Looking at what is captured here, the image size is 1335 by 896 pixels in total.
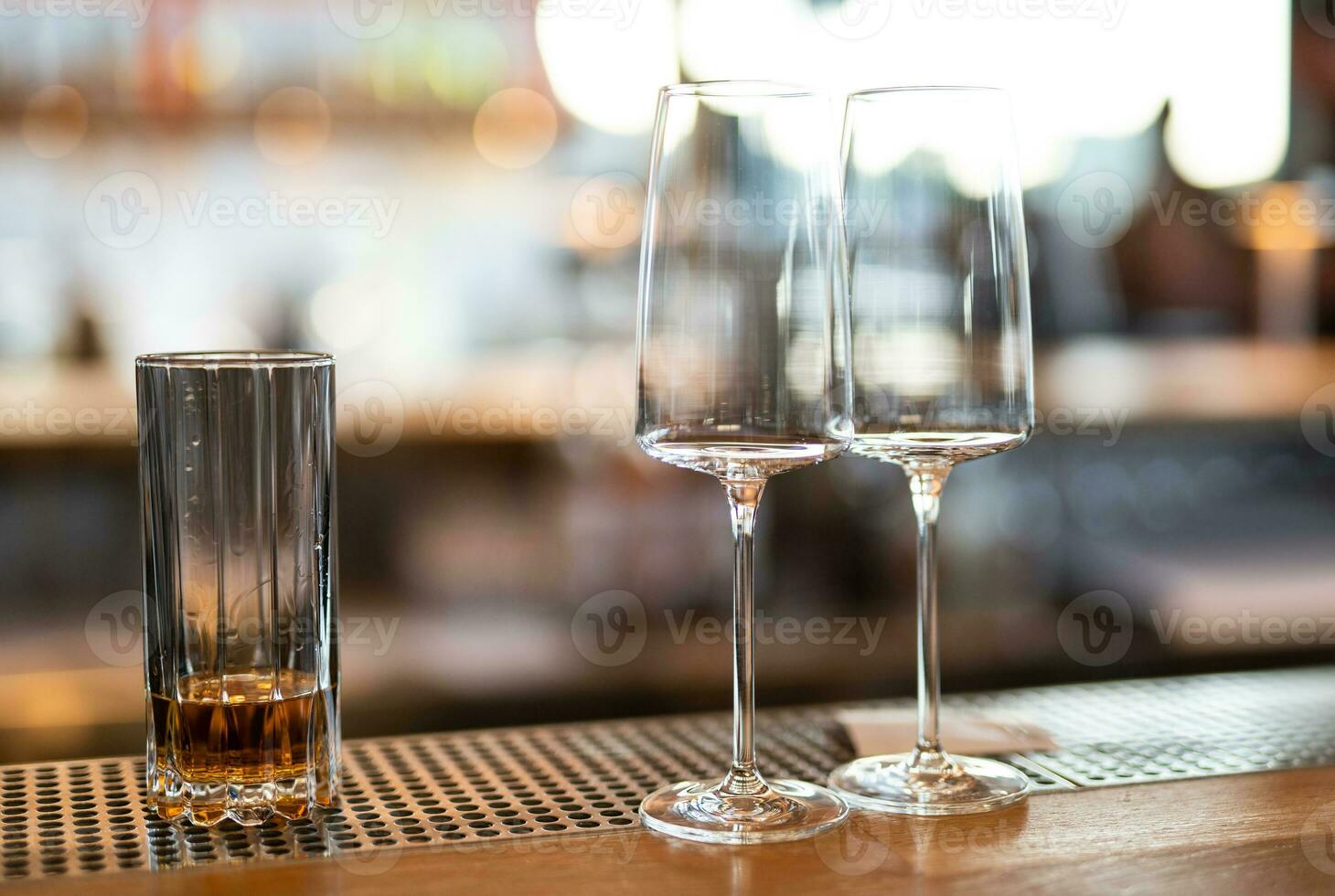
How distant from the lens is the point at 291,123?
2.11 metres

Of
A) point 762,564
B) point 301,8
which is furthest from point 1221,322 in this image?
point 301,8

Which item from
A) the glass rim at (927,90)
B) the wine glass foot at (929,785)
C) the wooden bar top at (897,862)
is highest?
the glass rim at (927,90)

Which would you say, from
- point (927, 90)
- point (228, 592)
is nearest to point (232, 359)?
point (228, 592)

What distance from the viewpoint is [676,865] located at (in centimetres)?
64

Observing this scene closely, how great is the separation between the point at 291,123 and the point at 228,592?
5.02 feet

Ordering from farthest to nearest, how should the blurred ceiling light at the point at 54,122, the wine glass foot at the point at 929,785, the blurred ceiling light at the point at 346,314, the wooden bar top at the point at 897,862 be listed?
the blurred ceiling light at the point at 346,314 < the blurred ceiling light at the point at 54,122 < the wine glass foot at the point at 929,785 < the wooden bar top at the point at 897,862

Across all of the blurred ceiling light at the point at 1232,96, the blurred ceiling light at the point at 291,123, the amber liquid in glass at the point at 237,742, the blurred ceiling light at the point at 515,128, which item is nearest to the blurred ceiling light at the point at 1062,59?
the blurred ceiling light at the point at 1232,96

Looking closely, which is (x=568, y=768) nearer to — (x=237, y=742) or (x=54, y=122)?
(x=237, y=742)

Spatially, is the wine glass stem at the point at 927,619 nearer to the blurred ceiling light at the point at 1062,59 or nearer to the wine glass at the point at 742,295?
the wine glass at the point at 742,295

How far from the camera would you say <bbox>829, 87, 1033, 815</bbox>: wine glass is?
28.9 inches

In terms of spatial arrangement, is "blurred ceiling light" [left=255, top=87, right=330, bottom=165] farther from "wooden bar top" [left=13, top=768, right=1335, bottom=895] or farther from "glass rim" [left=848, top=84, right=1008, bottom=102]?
"wooden bar top" [left=13, top=768, right=1335, bottom=895]

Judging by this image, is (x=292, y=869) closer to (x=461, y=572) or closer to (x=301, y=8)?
(x=461, y=572)

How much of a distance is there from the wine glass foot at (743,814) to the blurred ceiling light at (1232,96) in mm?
1946

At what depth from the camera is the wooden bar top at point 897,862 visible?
62cm
